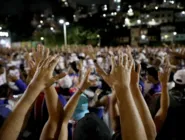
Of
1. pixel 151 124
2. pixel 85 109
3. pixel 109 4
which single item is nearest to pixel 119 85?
pixel 151 124

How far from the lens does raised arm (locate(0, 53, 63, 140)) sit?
6.29ft

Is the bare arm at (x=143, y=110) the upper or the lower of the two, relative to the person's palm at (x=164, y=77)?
lower

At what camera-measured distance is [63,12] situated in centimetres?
6644

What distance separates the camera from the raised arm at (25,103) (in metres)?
1.92

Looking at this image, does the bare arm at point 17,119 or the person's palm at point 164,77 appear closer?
the bare arm at point 17,119

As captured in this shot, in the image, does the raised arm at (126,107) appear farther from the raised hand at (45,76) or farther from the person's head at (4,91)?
the person's head at (4,91)

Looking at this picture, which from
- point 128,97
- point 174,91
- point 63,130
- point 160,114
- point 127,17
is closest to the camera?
point 128,97

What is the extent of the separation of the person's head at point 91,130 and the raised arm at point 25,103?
497mm

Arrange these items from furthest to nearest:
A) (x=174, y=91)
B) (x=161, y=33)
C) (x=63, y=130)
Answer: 1. (x=161, y=33)
2. (x=174, y=91)
3. (x=63, y=130)

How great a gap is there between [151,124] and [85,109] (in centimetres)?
130

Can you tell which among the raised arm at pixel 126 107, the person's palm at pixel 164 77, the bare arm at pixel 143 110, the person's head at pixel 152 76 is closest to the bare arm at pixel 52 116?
the bare arm at pixel 143 110

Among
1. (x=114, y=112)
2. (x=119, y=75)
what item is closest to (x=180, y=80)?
(x=114, y=112)

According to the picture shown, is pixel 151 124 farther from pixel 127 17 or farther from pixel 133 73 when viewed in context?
pixel 127 17

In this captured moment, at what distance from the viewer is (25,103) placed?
2018 millimetres
